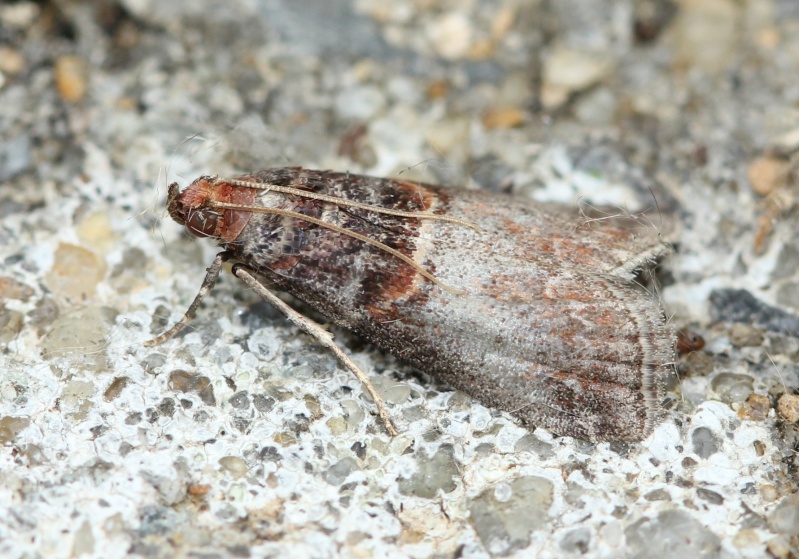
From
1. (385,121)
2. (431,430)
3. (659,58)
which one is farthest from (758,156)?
(431,430)

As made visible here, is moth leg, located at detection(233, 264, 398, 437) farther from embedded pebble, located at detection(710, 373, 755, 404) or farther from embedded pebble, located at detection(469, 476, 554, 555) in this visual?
embedded pebble, located at detection(710, 373, 755, 404)

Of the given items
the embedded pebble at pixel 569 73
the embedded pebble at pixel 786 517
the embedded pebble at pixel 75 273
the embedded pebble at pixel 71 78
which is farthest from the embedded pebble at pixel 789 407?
the embedded pebble at pixel 71 78

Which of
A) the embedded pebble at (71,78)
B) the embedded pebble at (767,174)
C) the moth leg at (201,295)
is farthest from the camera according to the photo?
the embedded pebble at (71,78)

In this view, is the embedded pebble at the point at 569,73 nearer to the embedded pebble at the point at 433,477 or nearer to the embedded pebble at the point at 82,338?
the embedded pebble at the point at 433,477

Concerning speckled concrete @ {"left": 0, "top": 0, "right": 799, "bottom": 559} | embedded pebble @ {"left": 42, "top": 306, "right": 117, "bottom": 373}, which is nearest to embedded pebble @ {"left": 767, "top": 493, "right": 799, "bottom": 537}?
speckled concrete @ {"left": 0, "top": 0, "right": 799, "bottom": 559}

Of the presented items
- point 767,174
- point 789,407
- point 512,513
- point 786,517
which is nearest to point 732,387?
point 789,407

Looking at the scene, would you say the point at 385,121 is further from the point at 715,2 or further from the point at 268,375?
the point at 715,2

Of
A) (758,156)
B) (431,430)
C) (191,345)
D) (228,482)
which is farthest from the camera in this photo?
(758,156)
